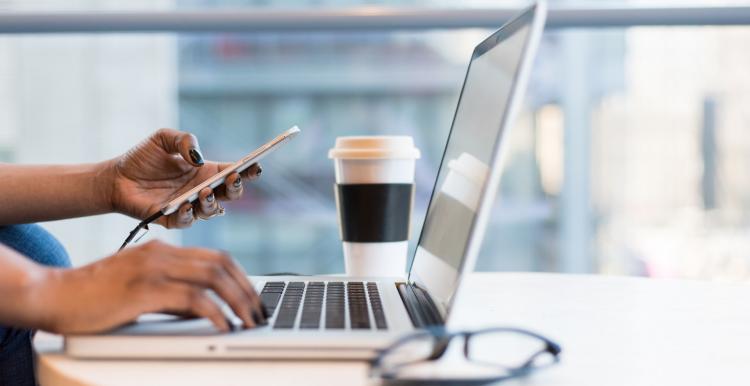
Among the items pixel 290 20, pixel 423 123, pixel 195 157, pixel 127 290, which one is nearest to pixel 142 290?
pixel 127 290

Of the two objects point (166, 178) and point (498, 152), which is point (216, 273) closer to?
point (498, 152)

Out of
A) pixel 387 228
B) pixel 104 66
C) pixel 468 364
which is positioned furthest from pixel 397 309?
pixel 104 66

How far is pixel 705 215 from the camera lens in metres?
2.90

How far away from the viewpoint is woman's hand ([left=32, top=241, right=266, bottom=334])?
0.46 meters

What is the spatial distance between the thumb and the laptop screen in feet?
0.83

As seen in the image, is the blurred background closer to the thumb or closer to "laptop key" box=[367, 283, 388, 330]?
the thumb

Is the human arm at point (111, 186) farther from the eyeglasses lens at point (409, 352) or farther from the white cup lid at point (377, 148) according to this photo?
the eyeglasses lens at point (409, 352)

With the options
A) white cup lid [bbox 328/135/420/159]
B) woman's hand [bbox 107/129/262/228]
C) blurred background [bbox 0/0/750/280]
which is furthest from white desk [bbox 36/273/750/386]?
blurred background [bbox 0/0/750/280]

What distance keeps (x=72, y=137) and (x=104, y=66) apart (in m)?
0.36

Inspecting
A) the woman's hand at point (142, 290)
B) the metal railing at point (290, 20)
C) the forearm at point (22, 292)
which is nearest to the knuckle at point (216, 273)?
the woman's hand at point (142, 290)

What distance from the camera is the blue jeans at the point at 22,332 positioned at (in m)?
0.79

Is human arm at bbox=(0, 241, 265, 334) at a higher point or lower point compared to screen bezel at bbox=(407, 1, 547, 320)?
lower

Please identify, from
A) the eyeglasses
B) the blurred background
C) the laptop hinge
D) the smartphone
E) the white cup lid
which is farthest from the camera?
the blurred background

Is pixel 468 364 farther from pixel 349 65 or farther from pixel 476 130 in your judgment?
pixel 349 65
